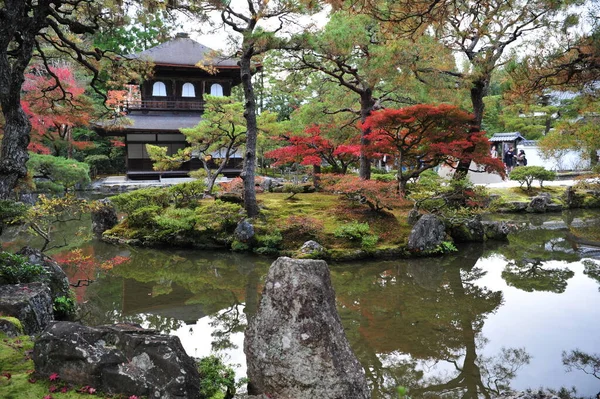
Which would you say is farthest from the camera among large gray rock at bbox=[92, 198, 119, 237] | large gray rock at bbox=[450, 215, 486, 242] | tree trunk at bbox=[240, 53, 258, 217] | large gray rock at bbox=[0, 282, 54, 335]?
large gray rock at bbox=[92, 198, 119, 237]

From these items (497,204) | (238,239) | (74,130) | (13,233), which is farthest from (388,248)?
(74,130)

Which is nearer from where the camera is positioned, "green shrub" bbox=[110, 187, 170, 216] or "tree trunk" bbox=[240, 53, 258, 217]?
"tree trunk" bbox=[240, 53, 258, 217]

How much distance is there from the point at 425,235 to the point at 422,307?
128 inches

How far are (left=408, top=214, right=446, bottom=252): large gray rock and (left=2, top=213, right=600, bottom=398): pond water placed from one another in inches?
14.8

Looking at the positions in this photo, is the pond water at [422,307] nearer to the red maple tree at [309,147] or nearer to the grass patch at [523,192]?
the red maple tree at [309,147]

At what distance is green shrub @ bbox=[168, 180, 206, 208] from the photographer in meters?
11.2

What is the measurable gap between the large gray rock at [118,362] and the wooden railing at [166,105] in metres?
21.8

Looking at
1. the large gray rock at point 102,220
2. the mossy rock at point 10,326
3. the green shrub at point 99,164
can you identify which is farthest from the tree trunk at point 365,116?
the green shrub at point 99,164

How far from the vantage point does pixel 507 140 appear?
80.6 ft

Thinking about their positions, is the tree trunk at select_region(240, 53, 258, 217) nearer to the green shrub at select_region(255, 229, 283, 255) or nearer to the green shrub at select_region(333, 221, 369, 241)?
the green shrub at select_region(255, 229, 283, 255)

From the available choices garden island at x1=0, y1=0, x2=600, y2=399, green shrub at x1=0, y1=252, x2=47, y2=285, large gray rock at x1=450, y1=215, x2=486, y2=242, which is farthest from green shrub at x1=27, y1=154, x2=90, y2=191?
large gray rock at x1=450, y1=215, x2=486, y2=242

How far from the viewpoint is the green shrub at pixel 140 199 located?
34.0 feet

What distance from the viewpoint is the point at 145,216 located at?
34.0 ft

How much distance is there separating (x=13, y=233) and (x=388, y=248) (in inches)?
410
